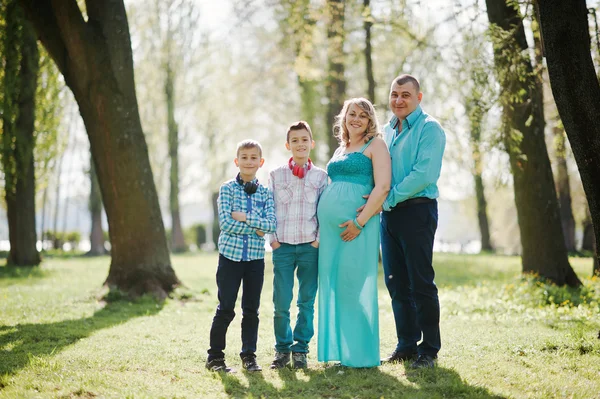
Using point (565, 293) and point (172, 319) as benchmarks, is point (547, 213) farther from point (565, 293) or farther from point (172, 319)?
point (172, 319)

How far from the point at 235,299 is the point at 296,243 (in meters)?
0.75

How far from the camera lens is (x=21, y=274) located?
1336 cm

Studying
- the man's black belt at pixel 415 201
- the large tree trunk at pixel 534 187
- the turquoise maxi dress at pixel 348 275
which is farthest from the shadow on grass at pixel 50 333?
the large tree trunk at pixel 534 187

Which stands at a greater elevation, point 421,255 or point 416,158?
point 416,158

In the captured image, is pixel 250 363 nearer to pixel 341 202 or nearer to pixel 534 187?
pixel 341 202

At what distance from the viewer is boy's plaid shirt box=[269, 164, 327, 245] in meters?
4.98

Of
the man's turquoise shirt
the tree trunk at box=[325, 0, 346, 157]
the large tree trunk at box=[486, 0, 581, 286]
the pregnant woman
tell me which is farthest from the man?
the tree trunk at box=[325, 0, 346, 157]

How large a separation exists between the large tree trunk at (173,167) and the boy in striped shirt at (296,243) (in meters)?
21.8

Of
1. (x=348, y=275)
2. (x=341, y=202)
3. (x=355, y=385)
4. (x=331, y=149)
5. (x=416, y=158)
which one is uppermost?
(x=331, y=149)

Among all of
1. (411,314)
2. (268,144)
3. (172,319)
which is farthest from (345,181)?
(268,144)

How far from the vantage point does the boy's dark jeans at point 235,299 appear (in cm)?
493

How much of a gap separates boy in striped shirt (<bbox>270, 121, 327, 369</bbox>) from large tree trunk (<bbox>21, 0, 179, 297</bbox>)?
4.45m

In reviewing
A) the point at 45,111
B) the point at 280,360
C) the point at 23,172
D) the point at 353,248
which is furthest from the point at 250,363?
the point at 45,111

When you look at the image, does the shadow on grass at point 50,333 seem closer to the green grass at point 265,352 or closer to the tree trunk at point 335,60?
the green grass at point 265,352
